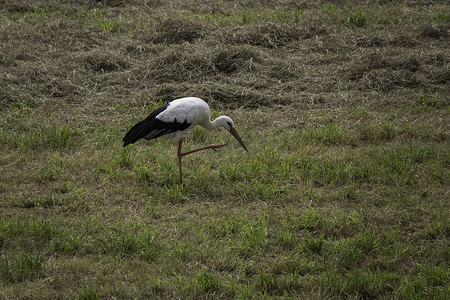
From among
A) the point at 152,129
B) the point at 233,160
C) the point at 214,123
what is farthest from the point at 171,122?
the point at 233,160

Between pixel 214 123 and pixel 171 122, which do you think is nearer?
pixel 171 122

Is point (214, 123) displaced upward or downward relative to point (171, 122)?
downward

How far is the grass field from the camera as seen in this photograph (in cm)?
443

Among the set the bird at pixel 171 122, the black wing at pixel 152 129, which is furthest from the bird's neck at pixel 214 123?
the black wing at pixel 152 129

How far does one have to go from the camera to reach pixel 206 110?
623 centimetres

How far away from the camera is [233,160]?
654 centimetres

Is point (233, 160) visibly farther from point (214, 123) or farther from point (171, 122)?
point (171, 122)

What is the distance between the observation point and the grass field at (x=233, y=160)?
4.43 metres

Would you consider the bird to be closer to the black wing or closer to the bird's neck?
the black wing

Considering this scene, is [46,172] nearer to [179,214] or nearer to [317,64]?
[179,214]

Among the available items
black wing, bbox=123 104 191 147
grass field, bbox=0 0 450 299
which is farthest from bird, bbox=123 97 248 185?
grass field, bbox=0 0 450 299

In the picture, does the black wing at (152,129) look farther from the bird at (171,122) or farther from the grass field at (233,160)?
the grass field at (233,160)

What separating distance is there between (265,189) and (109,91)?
11.8 ft

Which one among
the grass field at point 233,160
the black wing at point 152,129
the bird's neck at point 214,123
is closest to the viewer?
the grass field at point 233,160
